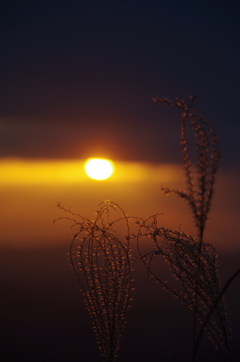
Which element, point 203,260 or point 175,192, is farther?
point 203,260

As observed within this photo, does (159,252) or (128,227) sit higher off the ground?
(128,227)

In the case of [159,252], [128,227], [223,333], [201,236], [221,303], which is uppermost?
[128,227]

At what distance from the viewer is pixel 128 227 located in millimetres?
2674

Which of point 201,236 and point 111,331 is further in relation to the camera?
point 111,331

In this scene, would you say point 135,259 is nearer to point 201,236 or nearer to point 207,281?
point 207,281

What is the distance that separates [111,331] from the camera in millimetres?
2578

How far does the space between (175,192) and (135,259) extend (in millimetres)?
859

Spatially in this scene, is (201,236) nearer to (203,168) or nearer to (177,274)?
(203,168)

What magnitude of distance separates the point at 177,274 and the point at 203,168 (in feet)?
2.62

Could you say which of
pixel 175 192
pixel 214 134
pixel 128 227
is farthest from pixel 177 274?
pixel 214 134

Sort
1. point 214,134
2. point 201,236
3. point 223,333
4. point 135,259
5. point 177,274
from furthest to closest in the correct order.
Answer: point 135,259
point 177,274
point 223,333
point 214,134
point 201,236

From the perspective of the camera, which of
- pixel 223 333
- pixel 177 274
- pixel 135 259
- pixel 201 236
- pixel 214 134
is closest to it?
pixel 201 236

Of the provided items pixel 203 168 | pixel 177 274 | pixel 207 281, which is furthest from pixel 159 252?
pixel 203 168

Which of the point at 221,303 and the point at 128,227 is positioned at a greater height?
the point at 128,227
